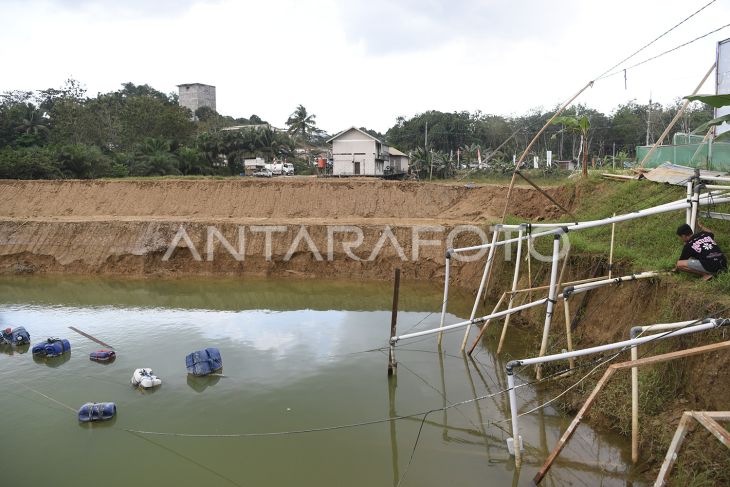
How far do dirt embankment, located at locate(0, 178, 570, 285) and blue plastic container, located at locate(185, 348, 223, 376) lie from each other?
9104 millimetres

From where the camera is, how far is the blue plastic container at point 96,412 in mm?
8195

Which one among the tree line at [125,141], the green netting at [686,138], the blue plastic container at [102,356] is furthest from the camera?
the tree line at [125,141]

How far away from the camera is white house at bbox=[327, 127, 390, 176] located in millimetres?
34688

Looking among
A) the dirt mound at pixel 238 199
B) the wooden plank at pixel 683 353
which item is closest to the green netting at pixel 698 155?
the dirt mound at pixel 238 199

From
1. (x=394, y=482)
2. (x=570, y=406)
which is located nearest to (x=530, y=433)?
(x=570, y=406)

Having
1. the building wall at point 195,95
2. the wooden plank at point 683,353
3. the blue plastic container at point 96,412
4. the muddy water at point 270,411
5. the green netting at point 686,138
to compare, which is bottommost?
the muddy water at point 270,411

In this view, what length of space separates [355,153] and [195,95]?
5549 cm

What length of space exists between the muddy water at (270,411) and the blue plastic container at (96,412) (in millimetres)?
133

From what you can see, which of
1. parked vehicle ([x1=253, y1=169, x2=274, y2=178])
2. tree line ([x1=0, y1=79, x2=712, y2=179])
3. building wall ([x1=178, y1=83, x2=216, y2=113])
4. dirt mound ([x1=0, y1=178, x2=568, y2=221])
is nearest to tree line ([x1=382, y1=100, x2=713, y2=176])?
tree line ([x1=0, y1=79, x2=712, y2=179])

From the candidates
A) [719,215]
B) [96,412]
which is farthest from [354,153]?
[96,412]

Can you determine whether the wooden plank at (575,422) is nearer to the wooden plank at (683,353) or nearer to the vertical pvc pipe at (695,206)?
the wooden plank at (683,353)

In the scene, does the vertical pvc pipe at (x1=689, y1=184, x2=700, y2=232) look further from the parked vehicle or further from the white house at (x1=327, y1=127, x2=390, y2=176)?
the parked vehicle

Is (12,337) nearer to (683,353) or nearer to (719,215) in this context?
(683,353)

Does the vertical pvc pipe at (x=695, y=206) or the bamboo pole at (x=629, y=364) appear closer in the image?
→ the bamboo pole at (x=629, y=364)
